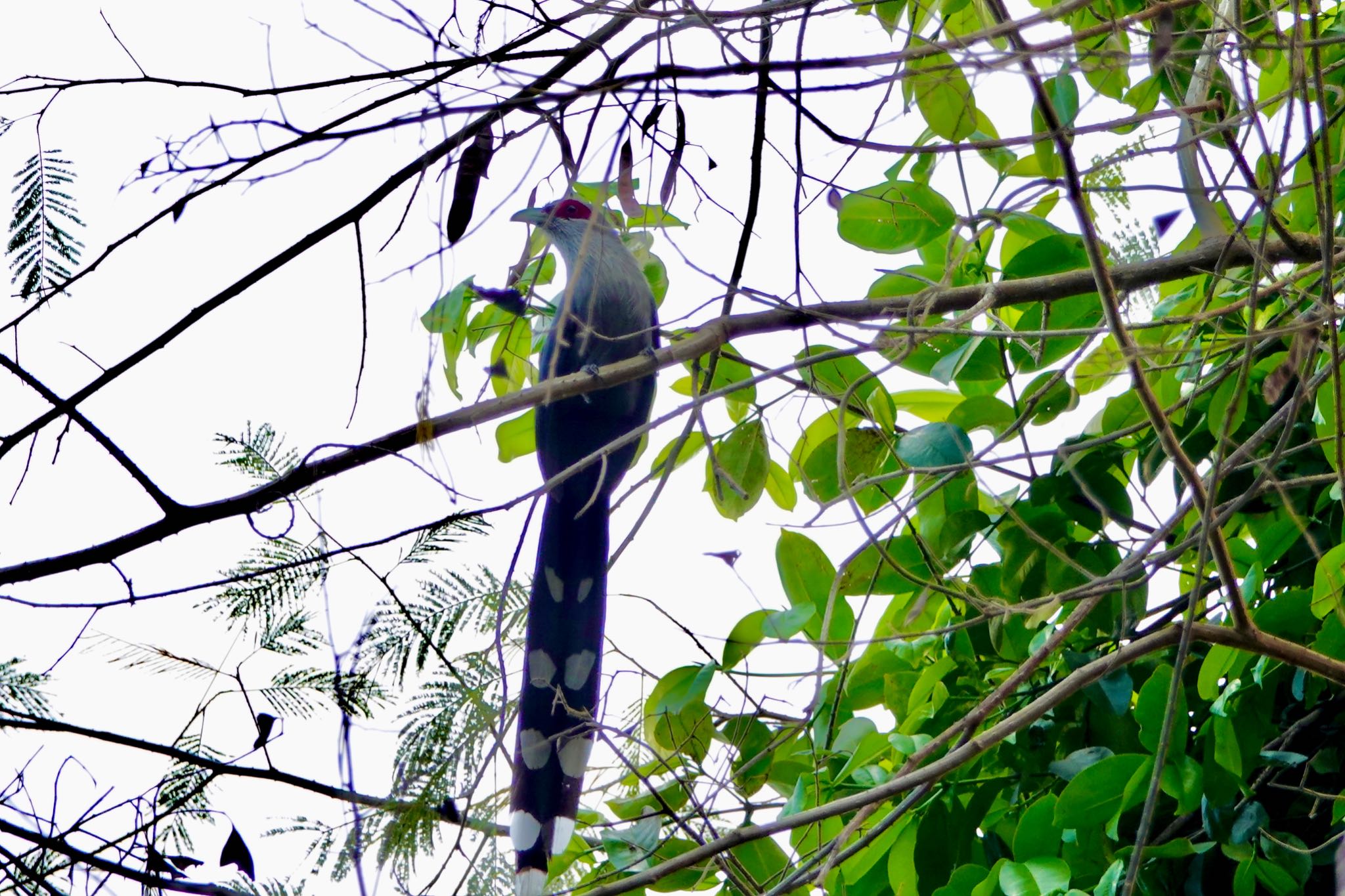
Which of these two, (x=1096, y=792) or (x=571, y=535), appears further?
(x=571, y=535)

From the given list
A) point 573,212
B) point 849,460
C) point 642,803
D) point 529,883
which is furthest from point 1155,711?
point 573,212

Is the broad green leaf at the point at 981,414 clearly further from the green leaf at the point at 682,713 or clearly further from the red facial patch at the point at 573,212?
the red facial patch at the point at 573,212

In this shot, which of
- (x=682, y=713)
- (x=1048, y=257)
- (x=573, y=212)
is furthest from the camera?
(x=573, y=212)

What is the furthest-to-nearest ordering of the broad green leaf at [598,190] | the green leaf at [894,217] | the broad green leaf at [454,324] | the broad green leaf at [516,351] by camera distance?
the broad green leaf at [516,351] → the green leaf at [894,217] → the broad green leaf at [454,324] → the broad green leaf at [598,190]

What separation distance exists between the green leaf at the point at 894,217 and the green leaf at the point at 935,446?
14.5 inches

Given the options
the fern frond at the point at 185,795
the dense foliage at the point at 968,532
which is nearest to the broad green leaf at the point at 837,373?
the dense foliage at the point at 968,532

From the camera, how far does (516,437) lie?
207cm

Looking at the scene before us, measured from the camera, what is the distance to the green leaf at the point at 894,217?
6.06 ft

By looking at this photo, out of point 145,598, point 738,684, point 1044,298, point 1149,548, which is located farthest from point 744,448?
point 145,598

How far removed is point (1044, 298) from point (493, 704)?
949 mm

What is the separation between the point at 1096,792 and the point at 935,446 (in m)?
0.50

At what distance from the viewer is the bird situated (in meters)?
1.81

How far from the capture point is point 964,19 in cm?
183

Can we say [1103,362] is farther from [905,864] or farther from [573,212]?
[573,212]
